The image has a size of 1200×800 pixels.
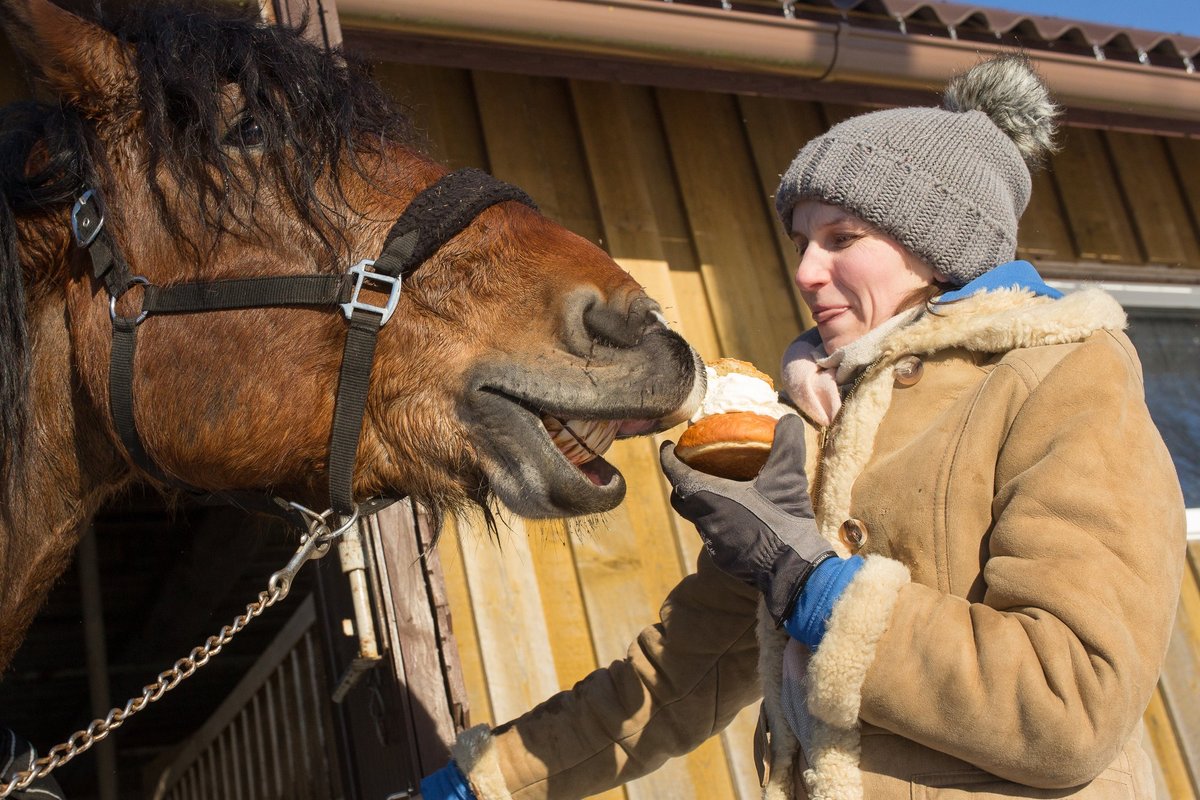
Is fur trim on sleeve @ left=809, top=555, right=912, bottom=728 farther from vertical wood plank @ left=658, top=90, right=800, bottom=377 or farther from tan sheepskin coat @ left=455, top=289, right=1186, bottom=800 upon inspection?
vertical wood plank @ left=658, top=90, right=800, bottom=377

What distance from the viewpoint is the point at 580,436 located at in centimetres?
173

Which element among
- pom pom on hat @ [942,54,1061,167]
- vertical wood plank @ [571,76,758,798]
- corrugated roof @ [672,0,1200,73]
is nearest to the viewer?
pom pom on hat @ [942,54,1061,167]

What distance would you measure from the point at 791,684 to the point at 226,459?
0.93m

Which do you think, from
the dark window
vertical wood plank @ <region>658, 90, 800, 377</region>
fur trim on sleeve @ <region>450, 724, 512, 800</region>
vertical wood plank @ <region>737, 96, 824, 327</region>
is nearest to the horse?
fur trim on sleeve @ <region>450, 724, 512, 800</region>

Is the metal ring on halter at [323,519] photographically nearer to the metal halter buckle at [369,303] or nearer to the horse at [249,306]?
the horse at [249,306]

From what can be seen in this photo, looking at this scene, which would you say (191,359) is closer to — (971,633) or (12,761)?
(12,761)

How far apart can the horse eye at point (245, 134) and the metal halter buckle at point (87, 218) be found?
22 cm

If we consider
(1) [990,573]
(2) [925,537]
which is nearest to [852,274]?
(2) [925,537]

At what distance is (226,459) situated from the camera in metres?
1.75

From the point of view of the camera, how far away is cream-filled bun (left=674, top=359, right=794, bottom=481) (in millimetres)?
1668

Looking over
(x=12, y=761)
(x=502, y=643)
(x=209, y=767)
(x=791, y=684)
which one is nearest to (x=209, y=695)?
(x=209, y=767)

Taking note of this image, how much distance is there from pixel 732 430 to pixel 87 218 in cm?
103

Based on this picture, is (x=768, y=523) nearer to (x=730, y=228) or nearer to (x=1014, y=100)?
(x=1014, y=100)

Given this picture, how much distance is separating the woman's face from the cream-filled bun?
0.19m
